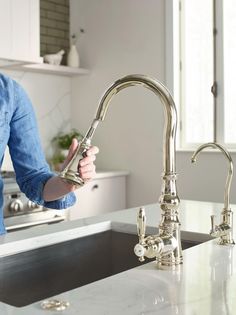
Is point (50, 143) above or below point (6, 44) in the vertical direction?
below

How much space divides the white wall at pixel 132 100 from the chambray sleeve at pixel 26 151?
6.56 ft

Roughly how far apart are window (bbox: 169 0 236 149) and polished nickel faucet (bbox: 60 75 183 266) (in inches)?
94.2

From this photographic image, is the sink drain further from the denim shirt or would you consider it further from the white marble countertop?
the denim shirt

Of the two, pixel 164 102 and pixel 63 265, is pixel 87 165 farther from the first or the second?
pixel 63 265

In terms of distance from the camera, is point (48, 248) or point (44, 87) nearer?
point (48, 248)

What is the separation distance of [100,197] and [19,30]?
4.12 ft

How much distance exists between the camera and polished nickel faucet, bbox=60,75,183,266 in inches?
38.5

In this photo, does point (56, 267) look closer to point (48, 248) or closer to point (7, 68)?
point (48, 248)

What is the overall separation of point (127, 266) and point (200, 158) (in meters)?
1.98

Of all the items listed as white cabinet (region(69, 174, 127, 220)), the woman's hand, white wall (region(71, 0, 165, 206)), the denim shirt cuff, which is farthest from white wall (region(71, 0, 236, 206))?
the woman's hand

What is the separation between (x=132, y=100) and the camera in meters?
3.76

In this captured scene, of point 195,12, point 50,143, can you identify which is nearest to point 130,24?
point 195,12

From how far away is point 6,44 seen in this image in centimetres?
310

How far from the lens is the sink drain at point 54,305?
2.59 ft
